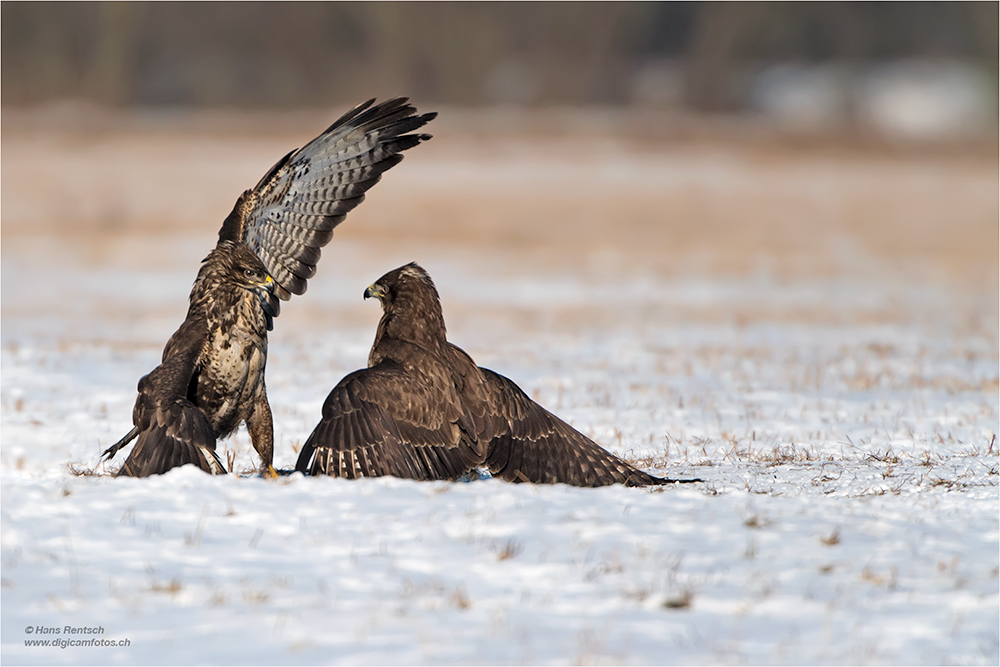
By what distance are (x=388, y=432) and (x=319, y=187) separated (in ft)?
7.44

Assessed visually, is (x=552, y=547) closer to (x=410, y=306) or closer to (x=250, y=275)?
(x=410, y=306)

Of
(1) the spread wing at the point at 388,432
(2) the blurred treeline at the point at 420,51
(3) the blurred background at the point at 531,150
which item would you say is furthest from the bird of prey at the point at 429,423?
(2) the blurred treeline at the point at 420,51

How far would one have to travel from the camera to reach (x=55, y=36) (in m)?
44.5

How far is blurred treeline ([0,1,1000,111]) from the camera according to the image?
45469mm

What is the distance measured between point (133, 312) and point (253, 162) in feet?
38.6

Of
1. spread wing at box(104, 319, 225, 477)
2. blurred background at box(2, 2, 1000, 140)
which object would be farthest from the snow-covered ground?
blurred background at box(2, 2, 1000, 140)

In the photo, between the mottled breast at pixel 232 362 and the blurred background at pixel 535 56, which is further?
the blurred background at pixel 535 56

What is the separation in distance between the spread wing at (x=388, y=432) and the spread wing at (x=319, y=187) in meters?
1.73

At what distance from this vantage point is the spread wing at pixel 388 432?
5.71 metres

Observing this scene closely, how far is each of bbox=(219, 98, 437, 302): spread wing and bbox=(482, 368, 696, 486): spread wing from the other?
186 centimetres

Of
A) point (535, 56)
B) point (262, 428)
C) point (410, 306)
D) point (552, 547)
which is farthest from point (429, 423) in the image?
point (535, 56)

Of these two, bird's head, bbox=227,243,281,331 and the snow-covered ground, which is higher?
bird's head, bbox=227,243,281,331

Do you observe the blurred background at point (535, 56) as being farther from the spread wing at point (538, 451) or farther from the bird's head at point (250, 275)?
the bird's head at point (250, 275)

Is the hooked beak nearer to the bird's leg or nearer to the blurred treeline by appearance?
the bird's leg
